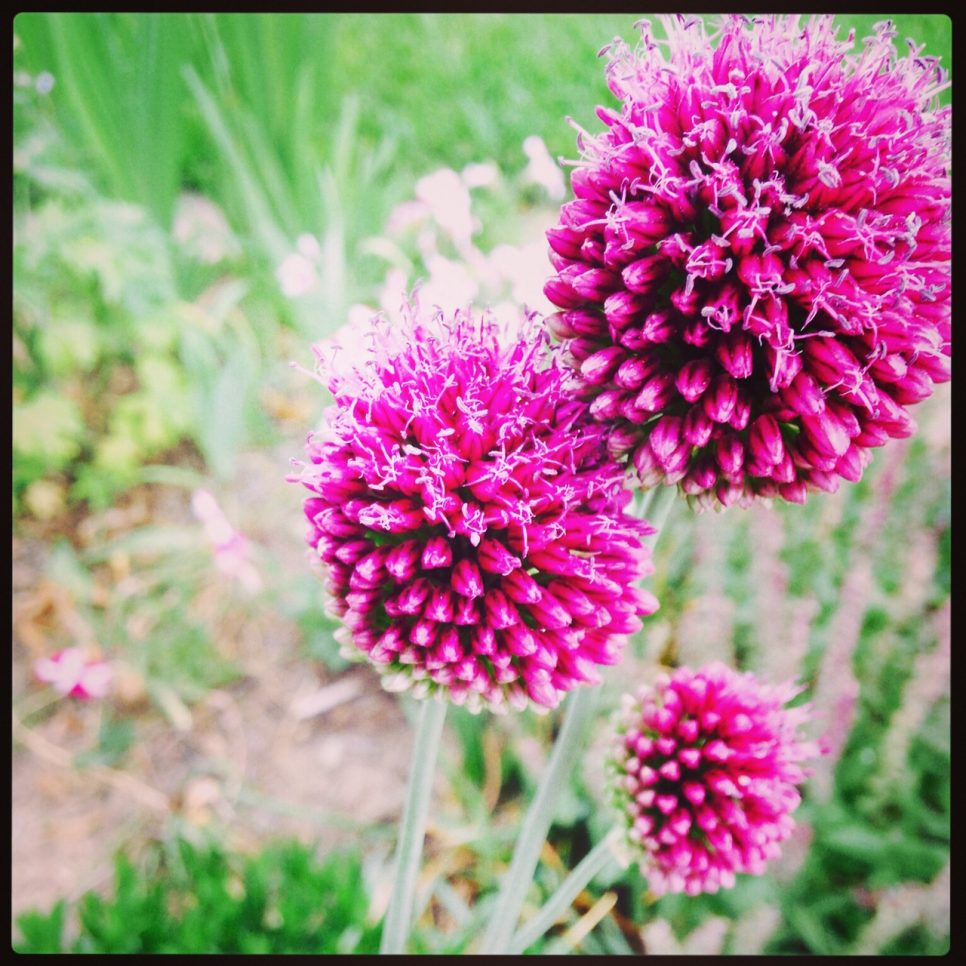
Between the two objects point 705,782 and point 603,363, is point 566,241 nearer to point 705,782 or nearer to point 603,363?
point 603,363

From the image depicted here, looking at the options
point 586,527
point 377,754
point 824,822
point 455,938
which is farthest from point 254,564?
point 824,822

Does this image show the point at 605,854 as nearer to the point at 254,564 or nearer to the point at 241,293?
the point at 254,564

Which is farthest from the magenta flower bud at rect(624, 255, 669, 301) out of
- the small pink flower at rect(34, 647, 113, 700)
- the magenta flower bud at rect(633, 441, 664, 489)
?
the small pink flower at rect(34, 647, 113, 700)

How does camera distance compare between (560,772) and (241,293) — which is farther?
(241,293)

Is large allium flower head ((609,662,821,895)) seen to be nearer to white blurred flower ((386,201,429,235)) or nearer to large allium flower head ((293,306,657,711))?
large allium flower head ((293,306,657,711))

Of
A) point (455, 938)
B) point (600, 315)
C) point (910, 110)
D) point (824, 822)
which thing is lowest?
point (455, 938)

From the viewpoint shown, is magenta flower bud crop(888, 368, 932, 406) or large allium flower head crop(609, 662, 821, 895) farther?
large allium flower head crop(609, 662, 821, 895)

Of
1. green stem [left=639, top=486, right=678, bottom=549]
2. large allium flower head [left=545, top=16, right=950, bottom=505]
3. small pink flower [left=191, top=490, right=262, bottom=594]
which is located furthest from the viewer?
small pink flower [left=191, top=490, right=262, bottom=594]
